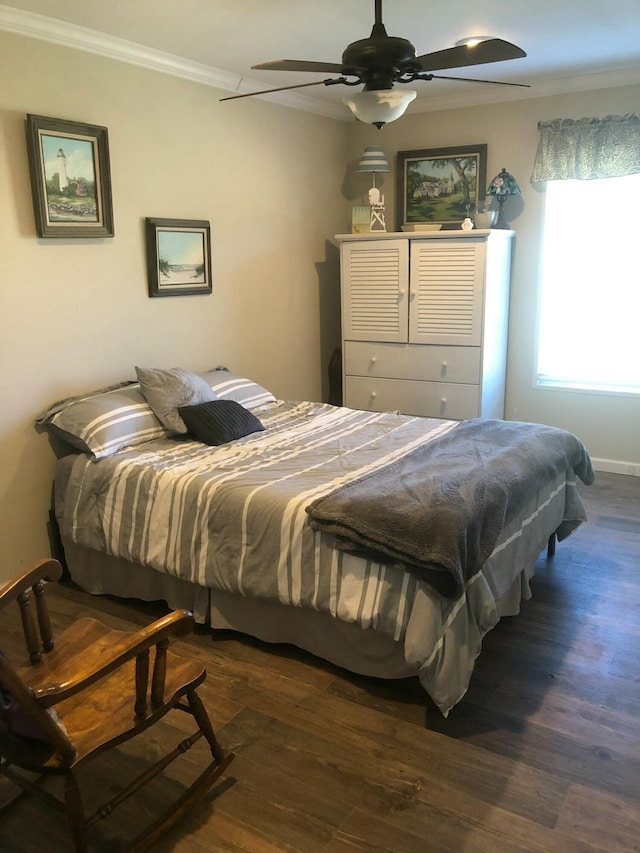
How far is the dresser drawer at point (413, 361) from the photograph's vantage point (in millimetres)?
4305

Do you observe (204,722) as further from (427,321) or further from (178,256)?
(427,321)

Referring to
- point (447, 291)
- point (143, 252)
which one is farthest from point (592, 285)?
point (143, 252)

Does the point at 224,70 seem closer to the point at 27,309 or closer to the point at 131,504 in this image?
the point at 27,309

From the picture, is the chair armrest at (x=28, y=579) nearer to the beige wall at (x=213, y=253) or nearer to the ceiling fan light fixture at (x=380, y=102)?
the beige wall at (x=213, y=253)

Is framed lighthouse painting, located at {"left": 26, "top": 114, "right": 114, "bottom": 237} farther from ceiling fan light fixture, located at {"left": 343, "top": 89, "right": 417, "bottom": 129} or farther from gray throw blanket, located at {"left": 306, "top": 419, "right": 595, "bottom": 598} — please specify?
gray throw blanket, located at {"left": 306, "top": 419, "right": 595, "bottom": 598}

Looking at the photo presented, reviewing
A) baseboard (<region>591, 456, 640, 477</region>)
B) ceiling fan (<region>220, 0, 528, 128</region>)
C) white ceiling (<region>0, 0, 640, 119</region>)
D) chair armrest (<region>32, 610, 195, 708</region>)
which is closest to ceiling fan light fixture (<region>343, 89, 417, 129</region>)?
ceiling fan (<region>220, 0, 528, 128</region>)

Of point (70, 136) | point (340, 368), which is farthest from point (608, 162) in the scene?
point (70, 136)

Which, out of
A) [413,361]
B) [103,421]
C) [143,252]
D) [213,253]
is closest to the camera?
[103,421]

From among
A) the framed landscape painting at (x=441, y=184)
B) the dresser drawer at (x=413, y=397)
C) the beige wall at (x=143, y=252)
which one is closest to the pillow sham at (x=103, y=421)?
the beige wall at (x=143, y=252)

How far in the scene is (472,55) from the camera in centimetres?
224

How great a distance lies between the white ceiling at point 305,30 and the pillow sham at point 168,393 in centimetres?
152

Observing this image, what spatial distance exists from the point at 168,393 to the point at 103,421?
1.17 ft

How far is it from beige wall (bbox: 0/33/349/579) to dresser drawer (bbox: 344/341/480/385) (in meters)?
0.44

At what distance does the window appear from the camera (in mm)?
4297
